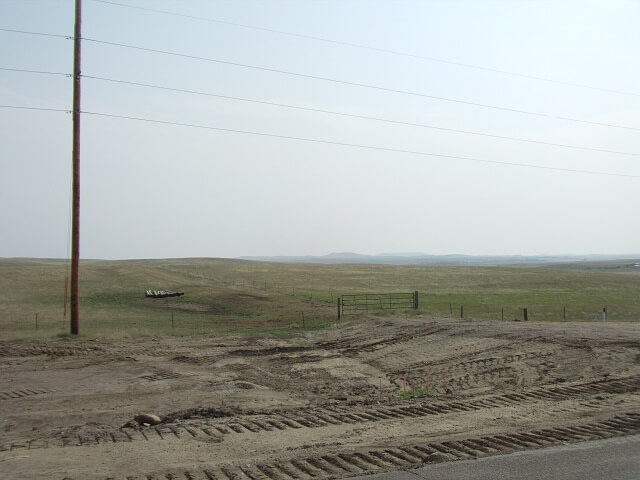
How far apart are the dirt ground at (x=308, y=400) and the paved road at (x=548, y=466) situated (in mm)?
364

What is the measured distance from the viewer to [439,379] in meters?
15.3

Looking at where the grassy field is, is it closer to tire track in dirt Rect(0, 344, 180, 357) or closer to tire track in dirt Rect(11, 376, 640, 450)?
tire track in dirt Rect(0, 344, 180, 357)

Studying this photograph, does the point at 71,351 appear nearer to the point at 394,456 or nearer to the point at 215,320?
the point at 215,320

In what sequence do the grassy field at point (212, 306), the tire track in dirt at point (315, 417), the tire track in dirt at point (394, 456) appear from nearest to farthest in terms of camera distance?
the tire track in dirt at point (394, 456)
the tire track in dirt at point (315, 417)
the grassy field at point (212, 306)

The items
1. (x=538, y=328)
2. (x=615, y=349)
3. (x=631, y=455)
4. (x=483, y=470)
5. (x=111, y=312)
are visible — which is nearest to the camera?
(x=483, y=470)

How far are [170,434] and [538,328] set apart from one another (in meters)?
15.9

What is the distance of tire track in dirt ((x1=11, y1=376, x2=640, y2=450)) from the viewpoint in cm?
931

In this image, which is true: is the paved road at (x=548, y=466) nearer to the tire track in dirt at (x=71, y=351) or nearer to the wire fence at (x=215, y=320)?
the tire track in dirt at (x=71, y=351)

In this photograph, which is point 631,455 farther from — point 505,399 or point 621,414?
point 505,399

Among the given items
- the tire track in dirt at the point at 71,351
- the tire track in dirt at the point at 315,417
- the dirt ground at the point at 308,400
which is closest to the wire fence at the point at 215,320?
the tire track in dirt at the point at 71,351

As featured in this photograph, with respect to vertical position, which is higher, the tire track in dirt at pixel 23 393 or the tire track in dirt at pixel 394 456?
the tire track in dirt at pixel 394 456

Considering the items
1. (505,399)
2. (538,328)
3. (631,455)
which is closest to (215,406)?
(505,399)

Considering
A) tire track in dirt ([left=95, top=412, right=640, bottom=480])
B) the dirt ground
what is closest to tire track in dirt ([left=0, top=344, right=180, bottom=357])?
the dirt ground

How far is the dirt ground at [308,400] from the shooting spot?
8.05 m
